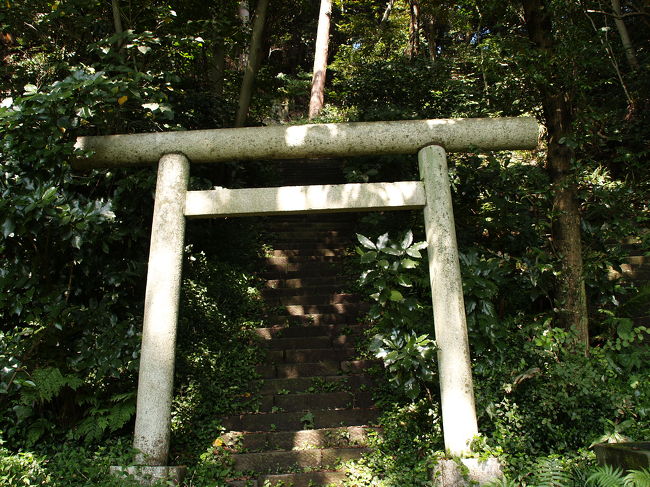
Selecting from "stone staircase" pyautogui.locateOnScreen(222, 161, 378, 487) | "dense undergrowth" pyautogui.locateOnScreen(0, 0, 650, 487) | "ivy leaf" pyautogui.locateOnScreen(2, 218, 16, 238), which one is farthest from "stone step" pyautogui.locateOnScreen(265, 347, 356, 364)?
"ivy leaf" pyautogui.locateOnScreen(2, 218, 16, 238)

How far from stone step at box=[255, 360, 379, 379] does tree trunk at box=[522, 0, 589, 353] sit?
1.99 metres

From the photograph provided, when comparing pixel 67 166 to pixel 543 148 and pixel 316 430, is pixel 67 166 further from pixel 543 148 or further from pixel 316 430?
pixel 543 148

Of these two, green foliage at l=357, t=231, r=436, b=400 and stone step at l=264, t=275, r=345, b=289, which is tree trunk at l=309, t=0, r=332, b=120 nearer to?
stone step at l=264, t=275, r=345, b=289

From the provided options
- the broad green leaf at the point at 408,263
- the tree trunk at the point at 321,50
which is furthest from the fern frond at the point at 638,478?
the tree trunk at the point at 321,50

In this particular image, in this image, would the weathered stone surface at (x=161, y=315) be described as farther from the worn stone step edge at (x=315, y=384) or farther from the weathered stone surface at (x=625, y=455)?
the weathered stone surface at (x=625, y=455)

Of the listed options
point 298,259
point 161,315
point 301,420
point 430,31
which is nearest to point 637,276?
point 298,259

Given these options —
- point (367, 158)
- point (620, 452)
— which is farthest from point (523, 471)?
point (367, 158)

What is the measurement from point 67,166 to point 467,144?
3.42m

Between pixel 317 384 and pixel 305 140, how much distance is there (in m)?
2.40

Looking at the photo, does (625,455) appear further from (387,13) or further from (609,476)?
(387,13)

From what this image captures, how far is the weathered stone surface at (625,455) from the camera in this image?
8.57ft

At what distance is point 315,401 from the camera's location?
4629 millimetres

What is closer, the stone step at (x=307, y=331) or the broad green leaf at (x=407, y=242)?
the broad green leaf at (x=407, y=242)

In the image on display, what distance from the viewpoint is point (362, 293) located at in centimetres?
640
